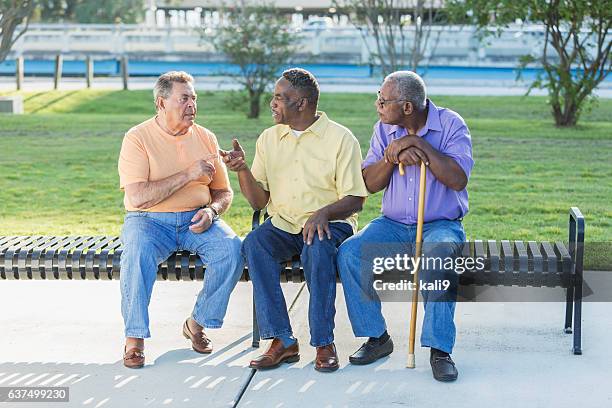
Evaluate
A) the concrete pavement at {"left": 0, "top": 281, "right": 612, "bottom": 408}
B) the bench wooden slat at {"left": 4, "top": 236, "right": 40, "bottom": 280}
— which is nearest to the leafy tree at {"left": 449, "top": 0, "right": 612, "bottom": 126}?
the concrete pavement at {"left": 0, "top": 281, "right": 612, "bottom": 408}

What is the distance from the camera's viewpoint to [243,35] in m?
15.9

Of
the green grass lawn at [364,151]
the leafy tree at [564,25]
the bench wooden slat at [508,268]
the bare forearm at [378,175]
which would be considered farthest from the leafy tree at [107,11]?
the bench wooden slat at [508,268]

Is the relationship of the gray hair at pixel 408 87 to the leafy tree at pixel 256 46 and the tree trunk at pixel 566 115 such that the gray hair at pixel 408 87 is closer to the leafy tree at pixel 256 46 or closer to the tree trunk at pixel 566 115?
the tree trunk at pixel 566 115

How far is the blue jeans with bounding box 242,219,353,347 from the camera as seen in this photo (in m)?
4.27

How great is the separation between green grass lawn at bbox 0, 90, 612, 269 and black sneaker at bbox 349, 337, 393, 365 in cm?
207

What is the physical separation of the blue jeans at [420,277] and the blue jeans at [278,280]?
3.2 inches

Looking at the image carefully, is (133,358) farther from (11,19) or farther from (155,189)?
(11,19)

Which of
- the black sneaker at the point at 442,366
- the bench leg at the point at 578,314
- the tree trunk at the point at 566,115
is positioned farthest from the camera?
the tree trunk at the point at 566,115

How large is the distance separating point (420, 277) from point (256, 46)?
11.9m

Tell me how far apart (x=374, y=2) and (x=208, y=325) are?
35.2ft

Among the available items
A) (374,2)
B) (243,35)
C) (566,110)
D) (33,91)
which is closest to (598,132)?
(566,110)

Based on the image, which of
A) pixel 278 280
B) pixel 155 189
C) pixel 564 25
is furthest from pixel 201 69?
pixel 278 280

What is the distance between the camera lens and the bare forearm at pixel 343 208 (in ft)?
14.6

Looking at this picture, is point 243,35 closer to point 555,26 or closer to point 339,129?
point 555,26
